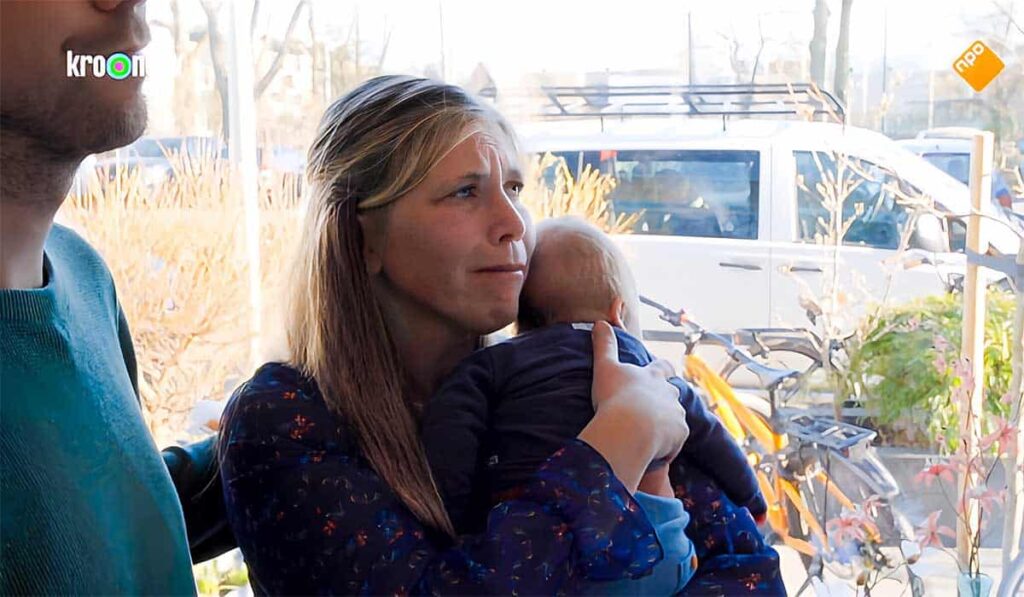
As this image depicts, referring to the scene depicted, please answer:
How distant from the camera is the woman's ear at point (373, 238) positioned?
1232 mm

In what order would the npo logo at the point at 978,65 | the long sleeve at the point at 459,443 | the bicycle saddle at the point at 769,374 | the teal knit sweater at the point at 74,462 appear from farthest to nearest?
the bicycle saddle at the point at 769,374, the npo logo at the point at 978,65, the long sleeve at the point at 459,443, the teal knit sweater at the point at 74,462

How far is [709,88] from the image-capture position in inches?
62.0

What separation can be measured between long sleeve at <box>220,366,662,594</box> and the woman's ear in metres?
0.19

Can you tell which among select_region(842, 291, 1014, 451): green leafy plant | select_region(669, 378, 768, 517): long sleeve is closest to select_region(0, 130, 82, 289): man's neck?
select_region(669, 378, 768, 517): long sleeve

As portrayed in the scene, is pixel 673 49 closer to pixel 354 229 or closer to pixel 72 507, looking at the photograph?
pixel 354 229

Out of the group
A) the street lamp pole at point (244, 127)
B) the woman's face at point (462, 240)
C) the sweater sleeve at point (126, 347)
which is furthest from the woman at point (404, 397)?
the street lamp pole at point (244, 127)

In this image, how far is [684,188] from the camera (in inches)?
62.9

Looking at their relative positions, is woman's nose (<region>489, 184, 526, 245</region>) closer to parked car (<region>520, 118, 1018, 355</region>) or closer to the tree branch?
parked car (<region>520, 118, 1018, 355</region>)

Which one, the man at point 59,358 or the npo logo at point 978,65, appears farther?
the npo logo at point 978,65

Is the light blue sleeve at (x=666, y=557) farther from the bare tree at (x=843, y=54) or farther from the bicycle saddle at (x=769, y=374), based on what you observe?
the bare tree at (x=843, y=54)

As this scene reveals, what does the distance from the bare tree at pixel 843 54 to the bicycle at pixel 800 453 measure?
369 millimetres

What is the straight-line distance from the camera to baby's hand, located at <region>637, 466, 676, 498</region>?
1.16 meters

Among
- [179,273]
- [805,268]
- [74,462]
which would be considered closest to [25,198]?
[74,462]

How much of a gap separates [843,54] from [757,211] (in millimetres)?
261
